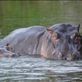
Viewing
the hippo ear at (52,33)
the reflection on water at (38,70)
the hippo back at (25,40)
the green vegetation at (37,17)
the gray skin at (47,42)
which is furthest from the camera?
the green vegetation at (37,17)

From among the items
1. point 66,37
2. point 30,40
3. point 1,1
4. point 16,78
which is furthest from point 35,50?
point 1,1

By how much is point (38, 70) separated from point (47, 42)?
2524 millimetres

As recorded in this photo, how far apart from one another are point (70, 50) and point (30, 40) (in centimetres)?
231

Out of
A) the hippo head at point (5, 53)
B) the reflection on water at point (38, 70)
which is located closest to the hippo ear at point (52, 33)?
the reflection on water at point (38, 70)

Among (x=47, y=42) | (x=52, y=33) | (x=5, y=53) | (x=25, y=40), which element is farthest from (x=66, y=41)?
(x=25, y=40)

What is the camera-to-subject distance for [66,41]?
14.3 metres

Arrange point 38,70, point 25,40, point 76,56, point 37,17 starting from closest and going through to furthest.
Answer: point 38,70
point 76,56
point 25,40
point 37,17

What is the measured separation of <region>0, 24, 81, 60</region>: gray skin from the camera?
1419 cm

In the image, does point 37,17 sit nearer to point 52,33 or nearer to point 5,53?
point 5,53

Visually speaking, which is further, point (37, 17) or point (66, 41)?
point (37, 17)

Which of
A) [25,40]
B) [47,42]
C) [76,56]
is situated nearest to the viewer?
[76,56]

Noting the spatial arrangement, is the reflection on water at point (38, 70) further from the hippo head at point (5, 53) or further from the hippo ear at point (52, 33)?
the hippo ear at point (52, 33)

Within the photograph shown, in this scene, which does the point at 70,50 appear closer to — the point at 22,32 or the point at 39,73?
the point at 39,73

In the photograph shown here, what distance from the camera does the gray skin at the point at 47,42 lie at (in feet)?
46.5
